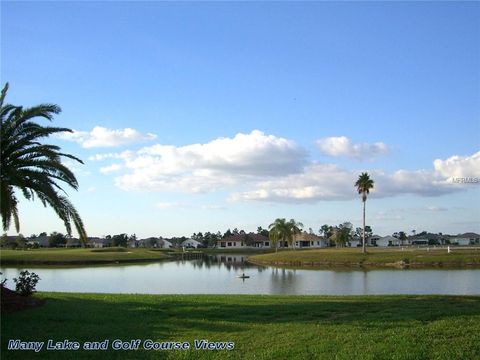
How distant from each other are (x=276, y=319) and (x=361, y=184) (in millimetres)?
65722

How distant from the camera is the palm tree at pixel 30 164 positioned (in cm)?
1631

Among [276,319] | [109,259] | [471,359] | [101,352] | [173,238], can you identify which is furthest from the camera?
[173,238]

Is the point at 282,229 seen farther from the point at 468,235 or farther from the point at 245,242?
the point at 468,235

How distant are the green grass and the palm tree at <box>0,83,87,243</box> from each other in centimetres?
351

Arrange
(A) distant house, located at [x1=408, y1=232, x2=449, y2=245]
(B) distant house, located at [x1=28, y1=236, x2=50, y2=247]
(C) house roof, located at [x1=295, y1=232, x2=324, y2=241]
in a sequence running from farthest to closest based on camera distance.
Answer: (A) distant house, located at [x1=408, y1=232, x2=449, y2=245]
(C) house roof, located at [x1=295, y1=232, x2=324, y2=241]
(B) distant house, located at [x1=28, y1=236, x2=50, y2=247]

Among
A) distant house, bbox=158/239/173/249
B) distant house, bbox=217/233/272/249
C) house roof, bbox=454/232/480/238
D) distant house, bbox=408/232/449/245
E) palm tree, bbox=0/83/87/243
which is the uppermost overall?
palm tree, bbox=0/83/87/243

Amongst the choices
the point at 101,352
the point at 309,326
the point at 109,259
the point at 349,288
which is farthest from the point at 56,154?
the point at 109,259

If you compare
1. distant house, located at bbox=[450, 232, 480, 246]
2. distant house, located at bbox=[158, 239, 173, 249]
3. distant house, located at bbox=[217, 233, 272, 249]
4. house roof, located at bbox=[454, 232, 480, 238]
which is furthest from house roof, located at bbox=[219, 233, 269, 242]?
house roof, located at bbox=[454, 232, 480, 238]

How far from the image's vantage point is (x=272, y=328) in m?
12.4

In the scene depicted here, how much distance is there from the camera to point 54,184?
17.5 m

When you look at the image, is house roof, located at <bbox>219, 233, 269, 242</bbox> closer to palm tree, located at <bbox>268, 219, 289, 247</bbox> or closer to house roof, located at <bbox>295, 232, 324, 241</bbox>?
house roof, located at <bbox>295, 232, 324, 241</bbox>

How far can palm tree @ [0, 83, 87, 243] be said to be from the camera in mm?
16312

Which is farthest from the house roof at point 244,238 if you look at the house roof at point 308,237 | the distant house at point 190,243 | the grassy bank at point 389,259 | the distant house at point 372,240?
the grassy bank at point 389,259

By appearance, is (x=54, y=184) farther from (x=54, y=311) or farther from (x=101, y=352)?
(x=101, y=352)
